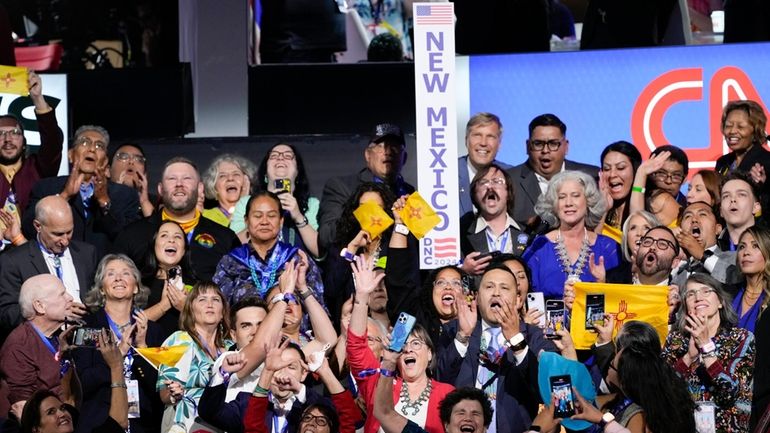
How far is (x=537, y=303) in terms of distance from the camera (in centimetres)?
1016

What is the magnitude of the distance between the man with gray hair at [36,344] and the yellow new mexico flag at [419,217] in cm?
202

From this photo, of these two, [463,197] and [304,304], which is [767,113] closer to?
[463,197]

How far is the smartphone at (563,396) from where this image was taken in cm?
912

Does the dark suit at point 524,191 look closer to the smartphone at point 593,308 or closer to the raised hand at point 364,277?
the smartphone at point 593,308

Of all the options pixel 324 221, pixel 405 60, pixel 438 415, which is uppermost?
pixel 405 60

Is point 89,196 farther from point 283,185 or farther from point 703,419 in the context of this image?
point 703,419

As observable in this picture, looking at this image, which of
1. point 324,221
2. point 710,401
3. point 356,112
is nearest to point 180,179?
point 324,221

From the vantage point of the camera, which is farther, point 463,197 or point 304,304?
point 463,197

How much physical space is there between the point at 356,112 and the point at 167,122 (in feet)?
4.72

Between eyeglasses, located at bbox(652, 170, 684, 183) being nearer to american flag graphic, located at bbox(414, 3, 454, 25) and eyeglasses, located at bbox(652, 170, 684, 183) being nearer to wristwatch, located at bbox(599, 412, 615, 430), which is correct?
american flag graphic, located at bbox(414, 3, 454, 25)

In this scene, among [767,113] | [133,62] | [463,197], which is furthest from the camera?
[133,62]

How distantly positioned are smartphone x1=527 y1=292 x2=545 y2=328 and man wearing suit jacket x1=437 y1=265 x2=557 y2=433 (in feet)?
0.69

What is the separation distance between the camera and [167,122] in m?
13.8

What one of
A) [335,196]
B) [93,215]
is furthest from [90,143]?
[335,196]
